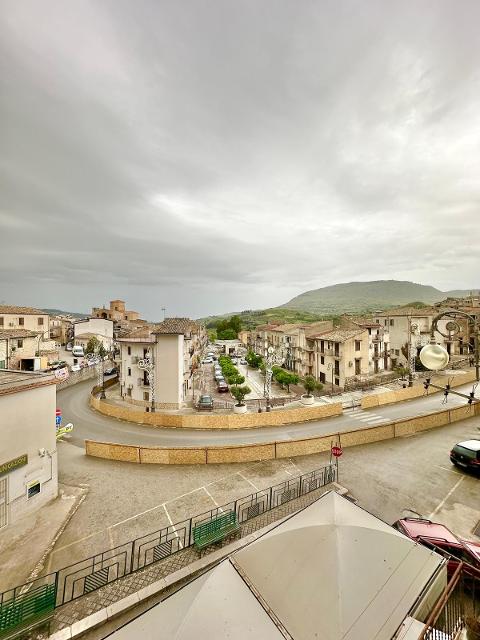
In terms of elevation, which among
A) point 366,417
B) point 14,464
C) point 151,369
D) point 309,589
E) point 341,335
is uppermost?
point 341,335

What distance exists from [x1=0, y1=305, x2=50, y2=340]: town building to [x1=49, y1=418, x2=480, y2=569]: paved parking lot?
4556 cm

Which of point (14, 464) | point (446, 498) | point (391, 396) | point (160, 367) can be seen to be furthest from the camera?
point (160, 367)

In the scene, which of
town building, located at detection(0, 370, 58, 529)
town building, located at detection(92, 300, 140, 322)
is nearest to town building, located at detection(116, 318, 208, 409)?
town building, located at detection(0, 370, 58, 529)

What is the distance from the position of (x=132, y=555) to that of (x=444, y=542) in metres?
9.61

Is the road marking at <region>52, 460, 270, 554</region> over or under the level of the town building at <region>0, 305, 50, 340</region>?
under

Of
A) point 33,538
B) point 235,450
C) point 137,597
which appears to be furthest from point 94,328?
point 137,597

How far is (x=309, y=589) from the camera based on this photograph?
5727 millimetres

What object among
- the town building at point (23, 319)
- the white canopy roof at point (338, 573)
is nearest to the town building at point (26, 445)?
the white canopy roof at point (338, 573)

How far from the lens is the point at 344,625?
5070mm

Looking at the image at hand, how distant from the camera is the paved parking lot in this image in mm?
11461

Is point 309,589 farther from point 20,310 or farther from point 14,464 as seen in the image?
point 20,310

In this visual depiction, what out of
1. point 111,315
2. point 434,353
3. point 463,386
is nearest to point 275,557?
point 434,353

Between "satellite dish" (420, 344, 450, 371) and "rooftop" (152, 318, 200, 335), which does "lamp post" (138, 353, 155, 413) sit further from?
"satellite dish" (420, 344, 450, 371)

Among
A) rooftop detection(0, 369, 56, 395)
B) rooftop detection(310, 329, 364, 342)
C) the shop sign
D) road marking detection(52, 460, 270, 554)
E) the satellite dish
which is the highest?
the satellite dish
